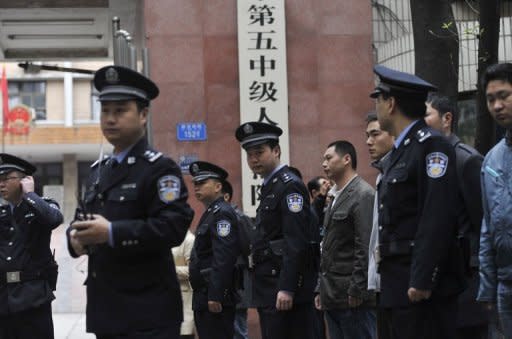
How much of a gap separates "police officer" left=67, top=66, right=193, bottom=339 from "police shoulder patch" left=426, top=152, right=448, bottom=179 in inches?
48.3

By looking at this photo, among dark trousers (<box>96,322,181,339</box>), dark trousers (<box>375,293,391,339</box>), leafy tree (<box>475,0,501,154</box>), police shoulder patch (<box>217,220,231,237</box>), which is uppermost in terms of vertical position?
leafy tree (<box>475,0,501,154</box>)

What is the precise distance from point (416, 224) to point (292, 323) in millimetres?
2588

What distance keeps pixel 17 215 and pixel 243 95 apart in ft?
18.9

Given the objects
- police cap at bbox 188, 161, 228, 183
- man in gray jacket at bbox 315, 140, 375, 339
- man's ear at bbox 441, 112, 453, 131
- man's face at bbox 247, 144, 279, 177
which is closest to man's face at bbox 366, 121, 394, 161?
man in gray jacket at bbox 315, 140, 375, 339

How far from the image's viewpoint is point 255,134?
798cm

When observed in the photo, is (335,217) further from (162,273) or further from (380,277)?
(162,273)

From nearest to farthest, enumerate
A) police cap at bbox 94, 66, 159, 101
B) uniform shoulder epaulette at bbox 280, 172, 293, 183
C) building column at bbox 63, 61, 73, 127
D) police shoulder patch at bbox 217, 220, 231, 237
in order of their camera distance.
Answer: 1. police cap at bbox 94, 66, 159, 101
2. uniform shoulder epaulette at bbox 280, 172, 293, 183
3. police shoulder patch at bbox 217, 220, 231, 237
4. building column at bbox 63, 61, 73, 127

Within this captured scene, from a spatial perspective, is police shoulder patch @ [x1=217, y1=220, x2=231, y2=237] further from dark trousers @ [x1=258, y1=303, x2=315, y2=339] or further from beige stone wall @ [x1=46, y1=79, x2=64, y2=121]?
beige stone wall @ [x1=46, y1=79, x2=64, y2=121]

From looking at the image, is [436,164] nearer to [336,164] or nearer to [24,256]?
[336,164]

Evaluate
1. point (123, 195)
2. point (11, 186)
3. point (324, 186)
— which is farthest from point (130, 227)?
point (324, 186)

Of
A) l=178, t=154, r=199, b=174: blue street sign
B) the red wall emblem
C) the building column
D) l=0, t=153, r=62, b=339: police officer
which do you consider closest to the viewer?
l=0, t=153, r=62, b=339: police officer

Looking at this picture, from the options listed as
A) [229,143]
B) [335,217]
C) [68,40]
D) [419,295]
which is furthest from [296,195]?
[68,40]

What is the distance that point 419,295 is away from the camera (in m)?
4.97

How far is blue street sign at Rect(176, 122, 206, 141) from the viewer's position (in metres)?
13.8
